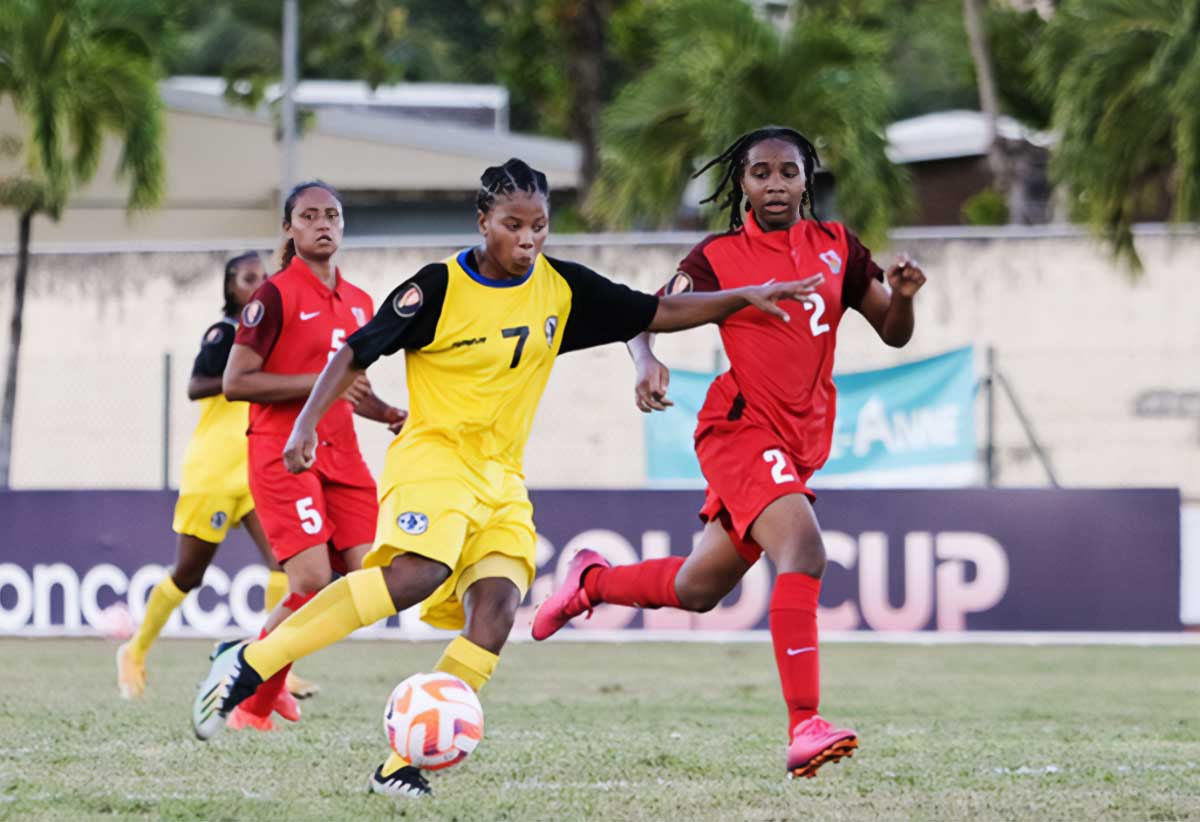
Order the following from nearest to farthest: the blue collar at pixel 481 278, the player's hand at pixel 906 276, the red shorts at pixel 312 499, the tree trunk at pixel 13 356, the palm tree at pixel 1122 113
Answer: the blue collar at pixel 481 278 < the player's hand at pixel 906 276 < the red shorts at pixel 312 499 < the palm tree at pixel 1122 113 < the tree trunk at pixel 13 356

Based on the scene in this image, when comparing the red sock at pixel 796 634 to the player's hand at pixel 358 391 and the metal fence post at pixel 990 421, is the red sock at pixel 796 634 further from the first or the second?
the metal fence post at pixel 990 421

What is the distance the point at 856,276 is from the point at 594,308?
→ 1010 mm

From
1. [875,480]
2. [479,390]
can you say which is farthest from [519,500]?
[875,480]

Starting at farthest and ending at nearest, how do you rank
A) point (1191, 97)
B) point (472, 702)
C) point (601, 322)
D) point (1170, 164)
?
1. point (1170, 164)
2. point (1191, 97)
3. point (601, 322)
4. point (472, 702)

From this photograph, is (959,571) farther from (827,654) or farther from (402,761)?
(402,761)

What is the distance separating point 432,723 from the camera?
6.10 metres

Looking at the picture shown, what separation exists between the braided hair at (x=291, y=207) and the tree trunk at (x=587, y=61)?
52.9 feet

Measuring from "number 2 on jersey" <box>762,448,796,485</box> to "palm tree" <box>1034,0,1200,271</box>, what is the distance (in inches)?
522

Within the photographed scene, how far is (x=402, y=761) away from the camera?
6262 mm

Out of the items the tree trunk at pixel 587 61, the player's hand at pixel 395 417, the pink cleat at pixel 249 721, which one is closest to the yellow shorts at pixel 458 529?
the player's hand at pixel 395 417

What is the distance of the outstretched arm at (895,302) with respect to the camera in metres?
6.75

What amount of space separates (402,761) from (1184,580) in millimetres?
10433

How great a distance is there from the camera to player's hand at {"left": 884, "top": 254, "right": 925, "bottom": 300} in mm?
6715

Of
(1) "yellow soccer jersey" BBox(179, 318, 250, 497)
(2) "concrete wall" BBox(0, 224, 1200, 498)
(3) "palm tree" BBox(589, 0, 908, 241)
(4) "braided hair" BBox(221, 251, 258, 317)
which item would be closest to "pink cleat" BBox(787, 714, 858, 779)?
(1) "yellow soccer jersey" BBox(179, 318, 250, 497)
